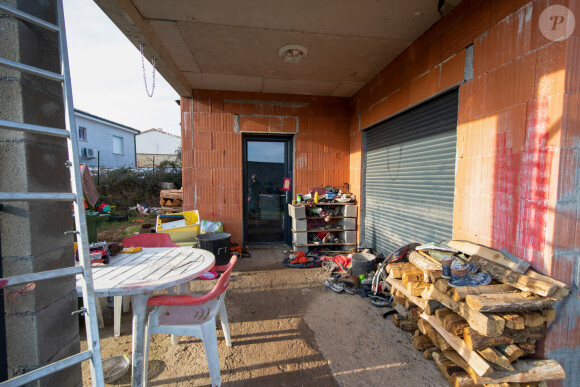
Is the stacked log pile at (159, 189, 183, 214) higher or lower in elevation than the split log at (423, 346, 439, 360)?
higher

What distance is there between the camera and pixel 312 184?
220 inches

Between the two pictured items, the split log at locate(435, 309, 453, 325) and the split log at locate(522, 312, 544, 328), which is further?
the split log at locate(435, 309, 453, 325)

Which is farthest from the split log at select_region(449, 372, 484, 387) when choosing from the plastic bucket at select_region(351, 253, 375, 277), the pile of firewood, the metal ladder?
the metal ladder

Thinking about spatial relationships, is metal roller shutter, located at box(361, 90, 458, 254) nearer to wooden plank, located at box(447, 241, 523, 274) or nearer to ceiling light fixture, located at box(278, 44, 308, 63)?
wooden plank, located at box(447, 241, 523, 274)

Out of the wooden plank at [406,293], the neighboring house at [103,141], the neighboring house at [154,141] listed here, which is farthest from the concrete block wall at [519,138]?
the neighboring house at [154,141]

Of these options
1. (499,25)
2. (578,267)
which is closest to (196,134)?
(499,25)

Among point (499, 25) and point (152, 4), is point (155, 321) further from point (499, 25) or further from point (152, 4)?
point (499, 25)

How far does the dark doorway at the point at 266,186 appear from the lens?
223 inches

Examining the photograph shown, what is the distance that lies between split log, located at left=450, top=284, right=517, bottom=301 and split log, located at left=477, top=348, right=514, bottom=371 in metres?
0.34

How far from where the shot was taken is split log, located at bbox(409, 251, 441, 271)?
2.19m

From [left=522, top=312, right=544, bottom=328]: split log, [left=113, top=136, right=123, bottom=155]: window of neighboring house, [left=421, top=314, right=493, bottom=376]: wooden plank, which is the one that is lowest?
[left=421, top=314, right=493, bottom=376]: wooden plank

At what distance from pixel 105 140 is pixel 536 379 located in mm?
20394

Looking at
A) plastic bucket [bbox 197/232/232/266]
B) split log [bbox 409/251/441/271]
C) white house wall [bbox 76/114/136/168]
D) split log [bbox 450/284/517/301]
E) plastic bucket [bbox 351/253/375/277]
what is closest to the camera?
split log [bbox 450/284/517/301]

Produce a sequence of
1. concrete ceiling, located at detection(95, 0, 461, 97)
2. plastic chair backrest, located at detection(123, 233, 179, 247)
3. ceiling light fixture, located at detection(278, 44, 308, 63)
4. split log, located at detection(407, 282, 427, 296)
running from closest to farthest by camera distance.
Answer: split log, located at detection(407, 282, 427, 296)
concrete ceiling, located at detection(95, 0, 461, 97)
plastic chair backrest, located at detection(123, 233, 179, 247)
ceiling light fixture, located at detection(278, 44, 308, 63)
